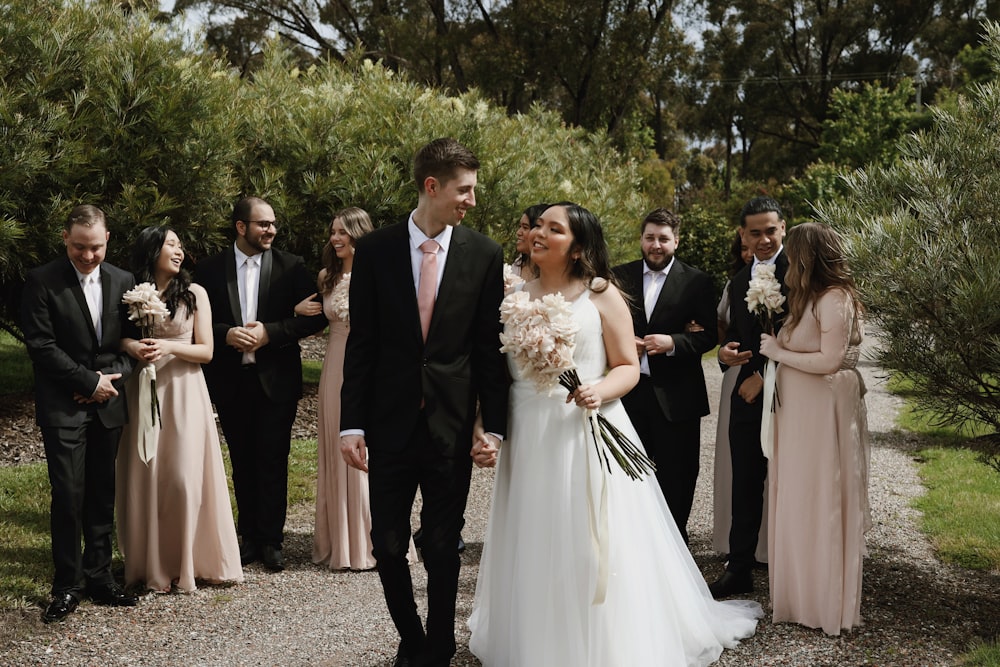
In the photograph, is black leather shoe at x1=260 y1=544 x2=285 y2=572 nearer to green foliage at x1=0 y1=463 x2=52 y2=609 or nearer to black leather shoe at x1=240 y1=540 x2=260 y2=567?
black leather shoe at x1=240 y1=540 x2=260 y2=567

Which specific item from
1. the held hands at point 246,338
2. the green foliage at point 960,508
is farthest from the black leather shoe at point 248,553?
the green foliage at point 960,508

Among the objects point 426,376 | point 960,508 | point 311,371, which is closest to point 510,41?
point 311,371

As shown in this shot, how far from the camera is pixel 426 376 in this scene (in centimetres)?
436

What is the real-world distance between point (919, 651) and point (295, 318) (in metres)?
4.45

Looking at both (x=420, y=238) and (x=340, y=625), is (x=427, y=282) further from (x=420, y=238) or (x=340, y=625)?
(x=340, y=625)

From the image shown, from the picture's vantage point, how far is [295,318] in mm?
6801

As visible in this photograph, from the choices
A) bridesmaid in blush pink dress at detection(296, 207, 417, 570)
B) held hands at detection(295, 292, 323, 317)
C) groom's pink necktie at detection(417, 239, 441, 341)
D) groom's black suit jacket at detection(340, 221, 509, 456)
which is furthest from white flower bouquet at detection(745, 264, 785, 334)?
held hands at detection(295, 292, 323, 317)

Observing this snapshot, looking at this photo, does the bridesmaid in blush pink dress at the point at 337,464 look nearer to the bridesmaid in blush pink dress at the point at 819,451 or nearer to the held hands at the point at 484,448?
the held hands at the point at 484,448

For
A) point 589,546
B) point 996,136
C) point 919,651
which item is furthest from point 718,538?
point 996,136

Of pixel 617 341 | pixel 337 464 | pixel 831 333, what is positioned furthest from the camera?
pixel 337 464

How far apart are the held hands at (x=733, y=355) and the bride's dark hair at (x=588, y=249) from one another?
163cm

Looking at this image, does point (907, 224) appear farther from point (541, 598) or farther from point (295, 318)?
point (295, 318)

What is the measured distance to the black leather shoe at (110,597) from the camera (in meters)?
5.73

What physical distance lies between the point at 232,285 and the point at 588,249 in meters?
3.18
